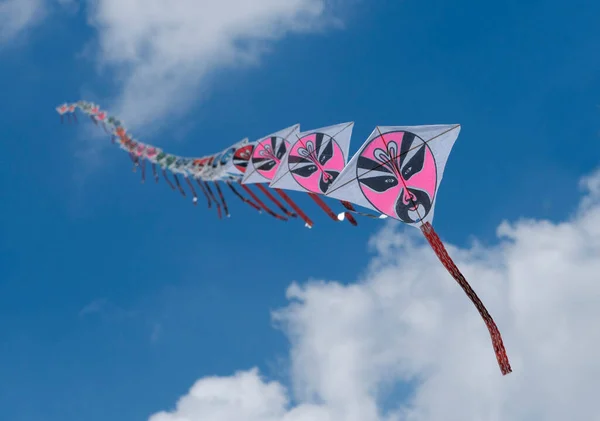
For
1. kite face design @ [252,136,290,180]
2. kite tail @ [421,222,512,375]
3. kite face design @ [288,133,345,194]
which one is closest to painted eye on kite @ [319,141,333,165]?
kite face design @ [288,133,345,194]

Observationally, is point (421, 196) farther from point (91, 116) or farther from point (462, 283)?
point (91, 116)

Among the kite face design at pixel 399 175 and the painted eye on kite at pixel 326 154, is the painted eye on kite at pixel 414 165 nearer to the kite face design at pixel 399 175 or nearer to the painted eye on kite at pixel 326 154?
the kite face design at pixel 399 175

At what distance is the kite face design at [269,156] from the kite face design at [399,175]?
386 inches

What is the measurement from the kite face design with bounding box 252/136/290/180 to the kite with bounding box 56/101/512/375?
88mm

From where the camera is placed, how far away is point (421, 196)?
164 feet

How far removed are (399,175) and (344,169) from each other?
4272 mm

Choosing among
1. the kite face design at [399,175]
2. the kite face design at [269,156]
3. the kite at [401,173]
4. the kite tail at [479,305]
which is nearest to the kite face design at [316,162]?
the kite face design at [269,156]

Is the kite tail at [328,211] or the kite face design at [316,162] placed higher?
the kite face design at [316,162]

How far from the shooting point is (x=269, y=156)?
2333 inches

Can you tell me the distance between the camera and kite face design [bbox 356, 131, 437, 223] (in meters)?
50.0

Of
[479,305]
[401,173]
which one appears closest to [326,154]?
[401,173]

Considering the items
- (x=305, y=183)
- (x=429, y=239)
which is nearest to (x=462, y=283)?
(x=429, y=239)

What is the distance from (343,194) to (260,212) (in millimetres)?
7315

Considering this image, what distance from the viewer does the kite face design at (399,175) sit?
5000 centimetres
